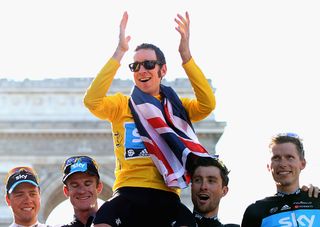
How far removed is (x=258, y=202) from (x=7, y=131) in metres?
24.2

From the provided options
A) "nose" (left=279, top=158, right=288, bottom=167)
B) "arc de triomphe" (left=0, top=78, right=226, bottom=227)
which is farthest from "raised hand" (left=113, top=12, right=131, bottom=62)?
"arc de triomphe" (left=0, top=78, right=226, bottom=227)

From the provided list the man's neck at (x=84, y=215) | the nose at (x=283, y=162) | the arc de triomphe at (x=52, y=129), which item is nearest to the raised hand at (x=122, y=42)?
the man's neck at (x=84, y=215)

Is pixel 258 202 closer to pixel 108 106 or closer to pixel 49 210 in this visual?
pixel 108 106

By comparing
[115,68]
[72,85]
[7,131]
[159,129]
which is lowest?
[159,129]

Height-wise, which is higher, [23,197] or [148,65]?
[148,65]

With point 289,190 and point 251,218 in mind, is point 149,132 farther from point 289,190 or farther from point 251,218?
point 289,190

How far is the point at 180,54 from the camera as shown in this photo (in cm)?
605

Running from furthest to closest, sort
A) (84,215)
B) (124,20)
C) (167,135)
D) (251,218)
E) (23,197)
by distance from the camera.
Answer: (84,215) → (23,197) → (124,20) → (251,218) → (167,135)

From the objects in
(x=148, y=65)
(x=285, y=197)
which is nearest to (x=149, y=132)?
(x=148, y=65)

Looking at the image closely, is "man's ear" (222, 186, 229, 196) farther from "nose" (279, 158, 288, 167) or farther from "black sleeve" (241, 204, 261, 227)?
"nose" (279, 158, 288, 167)

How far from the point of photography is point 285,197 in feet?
19.6

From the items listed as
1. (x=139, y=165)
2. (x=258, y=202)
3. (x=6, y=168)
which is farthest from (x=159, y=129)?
(x=6, y=168)

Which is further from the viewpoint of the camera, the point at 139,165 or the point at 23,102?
the point at 23,102

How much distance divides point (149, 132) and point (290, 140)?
3.72ft
